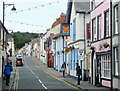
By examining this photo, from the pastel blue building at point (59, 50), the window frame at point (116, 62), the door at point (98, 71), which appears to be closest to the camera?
the window frame at point (116, 62)

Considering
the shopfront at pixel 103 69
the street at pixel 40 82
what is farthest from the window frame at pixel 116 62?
the street at pixel 40 82

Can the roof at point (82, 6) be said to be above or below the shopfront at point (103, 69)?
above

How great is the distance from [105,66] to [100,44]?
6.10 feet

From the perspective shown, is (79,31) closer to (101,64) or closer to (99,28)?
(99,28)

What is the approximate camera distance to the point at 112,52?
67.6 feet

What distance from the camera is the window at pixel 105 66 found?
73.3 ft

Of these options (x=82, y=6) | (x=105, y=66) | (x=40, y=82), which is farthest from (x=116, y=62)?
(x=82, y=6)

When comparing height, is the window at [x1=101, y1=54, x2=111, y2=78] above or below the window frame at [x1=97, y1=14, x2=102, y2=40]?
below

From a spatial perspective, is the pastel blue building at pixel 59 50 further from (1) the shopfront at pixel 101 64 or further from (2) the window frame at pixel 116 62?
(2) the window frame at pixel 116 62

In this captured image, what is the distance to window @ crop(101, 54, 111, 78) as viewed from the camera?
22328 millimetres

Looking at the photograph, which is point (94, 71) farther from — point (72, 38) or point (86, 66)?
point (72, 38)

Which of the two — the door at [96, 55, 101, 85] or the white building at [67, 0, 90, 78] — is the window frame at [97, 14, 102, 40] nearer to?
the door at [96, 55, 101, 85]

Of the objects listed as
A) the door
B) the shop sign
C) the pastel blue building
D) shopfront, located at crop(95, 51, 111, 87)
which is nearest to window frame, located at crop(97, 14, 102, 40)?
shopfront, located at crop(95, 51, 111, 87)

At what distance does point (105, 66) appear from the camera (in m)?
23.1
